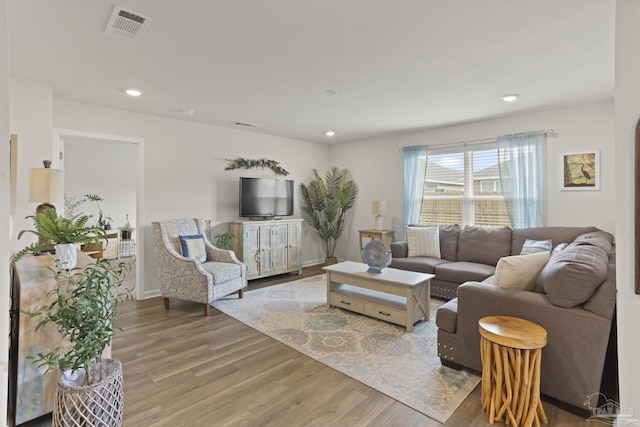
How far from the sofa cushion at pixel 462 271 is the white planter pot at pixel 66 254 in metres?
3.66

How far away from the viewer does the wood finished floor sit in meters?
1.90

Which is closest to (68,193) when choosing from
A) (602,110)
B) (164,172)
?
(164,172)

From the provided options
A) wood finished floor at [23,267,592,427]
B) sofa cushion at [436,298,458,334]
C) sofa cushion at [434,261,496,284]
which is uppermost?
sofa cushion at [434,261,496,284]

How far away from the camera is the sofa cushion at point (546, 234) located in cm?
368

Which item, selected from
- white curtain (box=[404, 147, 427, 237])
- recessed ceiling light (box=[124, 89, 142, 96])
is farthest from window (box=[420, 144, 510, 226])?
recessed ceiling light (box=[124, 89, 142, 96])

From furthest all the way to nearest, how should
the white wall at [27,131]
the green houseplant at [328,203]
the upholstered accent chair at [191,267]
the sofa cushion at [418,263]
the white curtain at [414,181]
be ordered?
the green houseplant at [328,203], the white curtain at [414,181], the sofa cushion at [418,263], the upholstered accent chair at [191,267], the white wall at [27,131]

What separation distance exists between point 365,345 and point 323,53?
245 centimetres

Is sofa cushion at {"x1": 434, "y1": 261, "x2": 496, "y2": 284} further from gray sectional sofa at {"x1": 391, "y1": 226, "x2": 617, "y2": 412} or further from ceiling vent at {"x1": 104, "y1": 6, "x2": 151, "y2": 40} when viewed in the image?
ceiling vent at {"x1": 104, "y1": 6, "x2": 151, "y2": 40}

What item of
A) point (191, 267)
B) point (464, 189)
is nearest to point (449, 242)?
point (464, 189)

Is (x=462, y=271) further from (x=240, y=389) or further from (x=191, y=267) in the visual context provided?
(x=191, y=267)

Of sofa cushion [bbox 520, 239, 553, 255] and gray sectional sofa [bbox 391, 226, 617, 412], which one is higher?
sofa cushion [bbox 520, 239, 553, 255]

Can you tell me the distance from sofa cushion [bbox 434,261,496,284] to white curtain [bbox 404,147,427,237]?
53.0 inches

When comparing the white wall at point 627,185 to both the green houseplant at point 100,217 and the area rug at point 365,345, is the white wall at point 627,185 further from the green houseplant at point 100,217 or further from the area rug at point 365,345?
the green houseplant at point 100,217

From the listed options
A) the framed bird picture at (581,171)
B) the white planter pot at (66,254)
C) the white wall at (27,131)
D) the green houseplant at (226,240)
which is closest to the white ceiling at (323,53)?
the white wall at (27,131)
